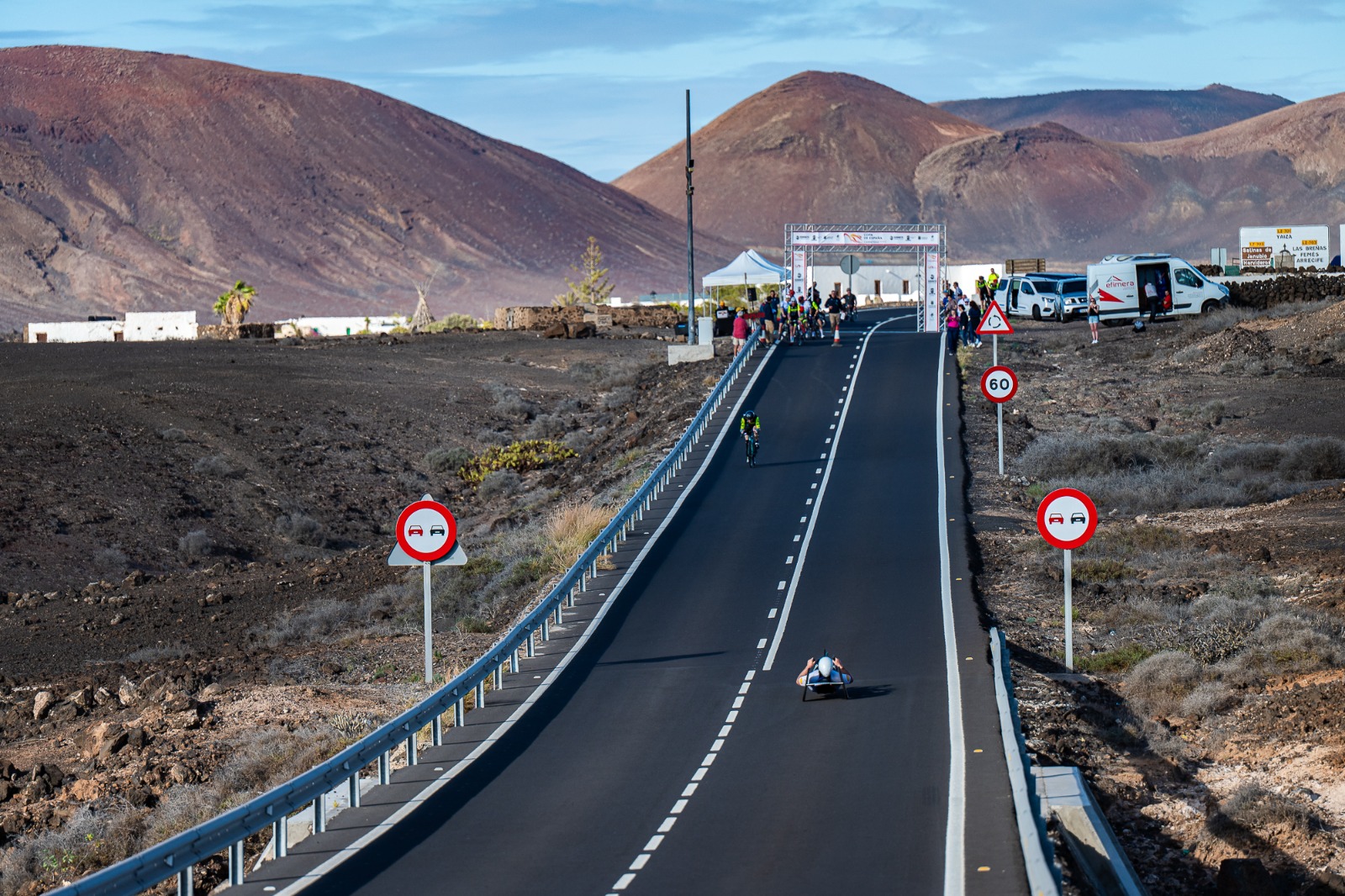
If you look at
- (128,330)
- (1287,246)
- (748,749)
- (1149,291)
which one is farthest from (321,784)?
(128,330)

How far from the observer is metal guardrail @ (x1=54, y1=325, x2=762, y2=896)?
430 inches

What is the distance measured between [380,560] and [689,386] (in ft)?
58.2

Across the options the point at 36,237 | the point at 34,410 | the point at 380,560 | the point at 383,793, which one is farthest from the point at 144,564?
the point at 36,237

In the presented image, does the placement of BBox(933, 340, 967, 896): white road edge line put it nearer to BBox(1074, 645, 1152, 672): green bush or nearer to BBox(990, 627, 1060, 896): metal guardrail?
BBox(990, 627, 1060, 896): metal guardrail

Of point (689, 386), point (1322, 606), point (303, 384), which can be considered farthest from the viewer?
point (303, 384)

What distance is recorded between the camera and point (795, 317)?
54.7 metres

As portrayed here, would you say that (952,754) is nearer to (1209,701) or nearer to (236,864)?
(1209,701)

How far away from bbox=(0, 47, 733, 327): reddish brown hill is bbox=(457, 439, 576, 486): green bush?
103426 millimetres

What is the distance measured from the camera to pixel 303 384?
193 feet

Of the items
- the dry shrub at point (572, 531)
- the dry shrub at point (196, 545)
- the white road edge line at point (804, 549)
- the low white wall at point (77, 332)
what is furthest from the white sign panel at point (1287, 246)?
the low white wall at point (77, 332)

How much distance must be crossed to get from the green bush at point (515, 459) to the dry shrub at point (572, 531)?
1563 centimetres

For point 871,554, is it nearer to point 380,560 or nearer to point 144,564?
point 380,560

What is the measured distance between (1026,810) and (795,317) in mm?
43403

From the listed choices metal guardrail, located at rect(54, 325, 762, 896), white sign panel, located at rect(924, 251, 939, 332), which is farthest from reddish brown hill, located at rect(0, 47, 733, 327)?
metal guardrail, located at rect(54, 325, 762, 896)
